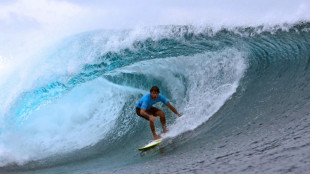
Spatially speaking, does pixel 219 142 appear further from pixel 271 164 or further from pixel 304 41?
pixel 304 41

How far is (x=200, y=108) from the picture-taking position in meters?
9.49

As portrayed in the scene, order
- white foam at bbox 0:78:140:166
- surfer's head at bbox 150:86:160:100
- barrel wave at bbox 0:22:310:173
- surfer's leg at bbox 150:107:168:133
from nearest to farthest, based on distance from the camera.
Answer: barrel wave at bbox 0:22:310:173
surfer's head at bbox 150:86:160:100
surfer's leg at bbox 150:107:168:133
white foam at bbox 0:78:140:166

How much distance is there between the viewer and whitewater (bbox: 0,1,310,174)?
749 centimetres

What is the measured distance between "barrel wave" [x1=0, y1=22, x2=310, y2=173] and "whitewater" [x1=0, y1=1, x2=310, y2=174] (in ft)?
0.09

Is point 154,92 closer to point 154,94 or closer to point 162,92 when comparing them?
point 154,94

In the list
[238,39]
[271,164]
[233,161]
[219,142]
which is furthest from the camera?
[238,39]

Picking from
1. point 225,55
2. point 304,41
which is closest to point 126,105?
point 225,55

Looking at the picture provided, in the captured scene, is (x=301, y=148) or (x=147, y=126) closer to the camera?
(x=301, y=148)

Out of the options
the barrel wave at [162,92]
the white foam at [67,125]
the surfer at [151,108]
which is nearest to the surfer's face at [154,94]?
the surfer at [151,108]

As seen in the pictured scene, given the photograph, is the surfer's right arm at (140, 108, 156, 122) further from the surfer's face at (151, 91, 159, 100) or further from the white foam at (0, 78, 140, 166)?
the white foam at (0, 78, 140, 166)

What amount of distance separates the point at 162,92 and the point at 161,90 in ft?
0.25

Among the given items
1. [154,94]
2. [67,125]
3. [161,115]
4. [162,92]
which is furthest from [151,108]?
[67,125]

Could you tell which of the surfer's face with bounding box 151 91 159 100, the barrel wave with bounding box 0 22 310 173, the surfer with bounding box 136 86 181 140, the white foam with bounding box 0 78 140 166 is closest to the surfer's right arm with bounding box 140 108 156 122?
the surfer with bounding box 136 86 181 140

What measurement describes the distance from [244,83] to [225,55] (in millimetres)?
1433
